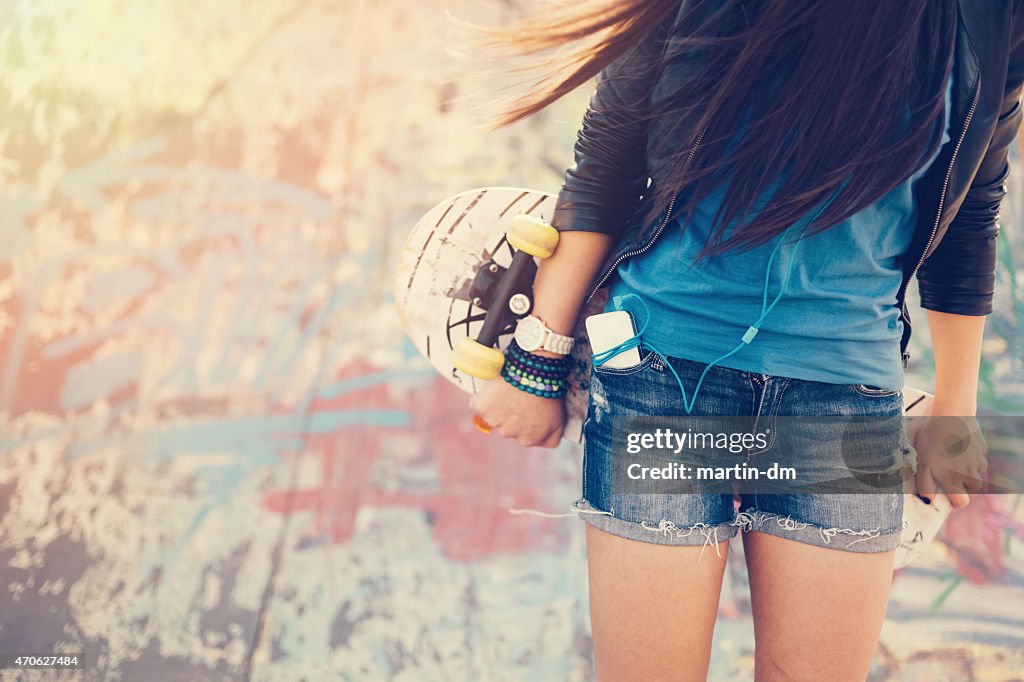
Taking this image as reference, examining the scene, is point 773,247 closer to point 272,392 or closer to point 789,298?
point 789,298

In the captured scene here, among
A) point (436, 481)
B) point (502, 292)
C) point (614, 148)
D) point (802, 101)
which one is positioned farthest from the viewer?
point (436, 481)

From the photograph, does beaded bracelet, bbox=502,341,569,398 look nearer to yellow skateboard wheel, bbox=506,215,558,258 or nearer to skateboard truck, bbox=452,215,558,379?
skateboard truck, bbox=452,215,558,379

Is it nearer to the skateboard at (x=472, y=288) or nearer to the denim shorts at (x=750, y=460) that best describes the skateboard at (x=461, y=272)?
the skateboard at (x=472, y=288)

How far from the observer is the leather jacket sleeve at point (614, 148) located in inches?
31.3

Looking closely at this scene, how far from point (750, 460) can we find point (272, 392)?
174 cm

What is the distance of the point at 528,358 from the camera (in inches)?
34.1

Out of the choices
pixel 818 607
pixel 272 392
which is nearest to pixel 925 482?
pixel 818 607

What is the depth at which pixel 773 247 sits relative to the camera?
2.41 feet

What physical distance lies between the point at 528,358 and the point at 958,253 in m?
0.59

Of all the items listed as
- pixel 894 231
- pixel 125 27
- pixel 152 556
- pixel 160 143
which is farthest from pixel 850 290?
pixel 125 27

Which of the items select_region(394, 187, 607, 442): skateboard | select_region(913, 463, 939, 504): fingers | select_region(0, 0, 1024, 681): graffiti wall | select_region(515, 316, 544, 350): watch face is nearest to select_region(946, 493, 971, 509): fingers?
select_region(913, 463, 939, 504): fingers

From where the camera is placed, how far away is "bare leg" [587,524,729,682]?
29.6 inches

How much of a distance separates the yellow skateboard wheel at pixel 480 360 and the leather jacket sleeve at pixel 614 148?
0.61ft

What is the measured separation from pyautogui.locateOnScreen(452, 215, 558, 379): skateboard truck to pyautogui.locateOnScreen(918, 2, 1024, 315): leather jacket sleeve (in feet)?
1.74
